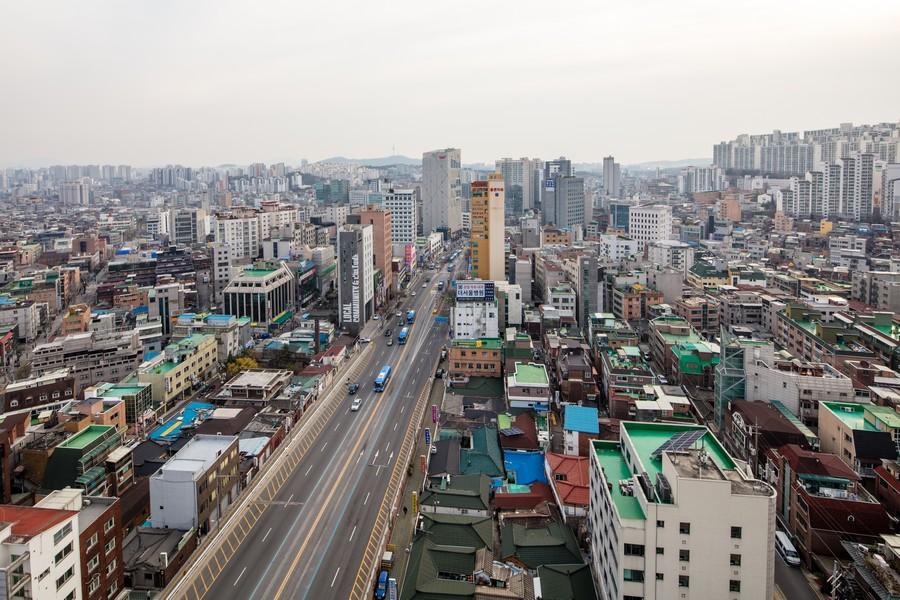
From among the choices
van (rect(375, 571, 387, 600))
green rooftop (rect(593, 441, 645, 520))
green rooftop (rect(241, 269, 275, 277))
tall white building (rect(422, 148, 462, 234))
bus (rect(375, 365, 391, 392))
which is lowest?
van (rect(375, 571, 387, 600))

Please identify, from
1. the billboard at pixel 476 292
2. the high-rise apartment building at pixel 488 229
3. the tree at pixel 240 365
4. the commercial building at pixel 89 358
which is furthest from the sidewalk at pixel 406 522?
the high-rise apartment building at pixel 488 229

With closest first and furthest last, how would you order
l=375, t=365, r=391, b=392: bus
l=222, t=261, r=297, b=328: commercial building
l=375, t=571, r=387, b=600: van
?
l=375, t=571, r=387, b=600: van
l=375, t=365, r=391, b=392: bus
l=222, t=261, r=297, b=328: commercial building

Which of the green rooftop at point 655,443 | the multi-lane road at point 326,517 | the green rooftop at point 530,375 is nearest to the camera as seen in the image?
the green rooftop at point 655,443

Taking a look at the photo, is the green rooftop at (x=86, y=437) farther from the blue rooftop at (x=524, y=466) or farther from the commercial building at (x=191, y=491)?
the blue rooftop at (x=524, y=466)

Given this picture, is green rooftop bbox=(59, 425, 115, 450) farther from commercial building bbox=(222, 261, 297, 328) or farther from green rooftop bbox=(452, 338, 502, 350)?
commercial building bbox=(222, 261, 297, 328)

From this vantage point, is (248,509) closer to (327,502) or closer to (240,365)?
(327,502)

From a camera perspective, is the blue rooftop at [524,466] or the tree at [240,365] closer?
the blue rooftop at [524,466]

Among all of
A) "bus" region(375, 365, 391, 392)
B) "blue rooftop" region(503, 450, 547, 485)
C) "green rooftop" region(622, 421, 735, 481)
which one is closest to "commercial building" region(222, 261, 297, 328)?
"bus" region(375, 365, 391, 392)

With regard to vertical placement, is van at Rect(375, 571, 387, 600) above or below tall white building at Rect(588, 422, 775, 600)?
below
